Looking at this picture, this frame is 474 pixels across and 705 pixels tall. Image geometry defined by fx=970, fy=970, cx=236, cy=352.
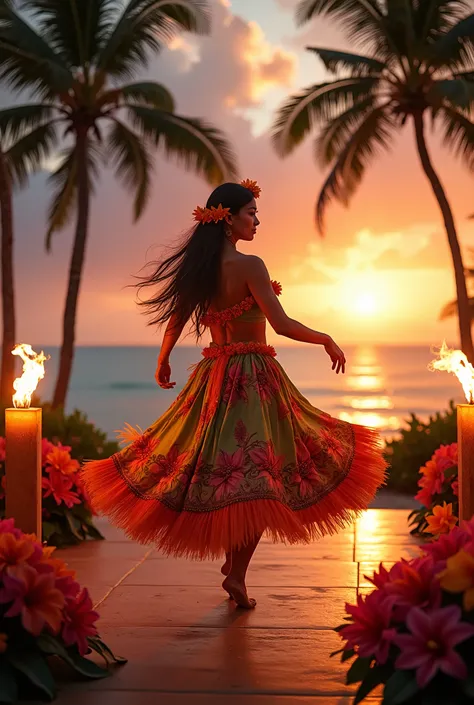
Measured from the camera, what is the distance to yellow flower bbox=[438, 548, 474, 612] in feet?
8.96

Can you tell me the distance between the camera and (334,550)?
5824 millimetres

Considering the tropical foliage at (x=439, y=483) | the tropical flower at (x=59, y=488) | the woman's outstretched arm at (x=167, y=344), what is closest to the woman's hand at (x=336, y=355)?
the woman's outstretched arm at (x=167, y=344)

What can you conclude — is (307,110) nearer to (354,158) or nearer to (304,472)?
(354,158)

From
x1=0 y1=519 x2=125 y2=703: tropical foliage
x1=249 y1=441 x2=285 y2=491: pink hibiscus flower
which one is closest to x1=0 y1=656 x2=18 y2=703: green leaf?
x1=0 y1=519 x2=125 y2=703: tropical foliage

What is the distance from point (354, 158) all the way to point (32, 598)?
44.4 feet

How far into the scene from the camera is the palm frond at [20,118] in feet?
52.1

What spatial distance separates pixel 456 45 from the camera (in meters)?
14.8

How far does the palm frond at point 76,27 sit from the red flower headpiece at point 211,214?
12.7m

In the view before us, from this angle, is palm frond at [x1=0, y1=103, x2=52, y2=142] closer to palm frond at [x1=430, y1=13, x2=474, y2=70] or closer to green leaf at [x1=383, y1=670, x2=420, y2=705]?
palm frond at [x1=430, y1=13, x2=474, y2=70]

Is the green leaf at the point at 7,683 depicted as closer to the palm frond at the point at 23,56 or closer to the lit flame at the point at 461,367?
the lit flame at the point at 461,367

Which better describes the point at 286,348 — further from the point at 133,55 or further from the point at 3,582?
the point at 3,582

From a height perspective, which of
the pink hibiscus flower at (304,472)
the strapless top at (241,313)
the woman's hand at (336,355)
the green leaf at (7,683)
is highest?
the strapless top at (241,313)

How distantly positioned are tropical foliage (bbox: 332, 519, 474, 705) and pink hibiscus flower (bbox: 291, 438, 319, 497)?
114 centimetres

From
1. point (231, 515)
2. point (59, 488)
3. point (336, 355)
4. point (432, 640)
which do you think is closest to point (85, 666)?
point (231, 515)
